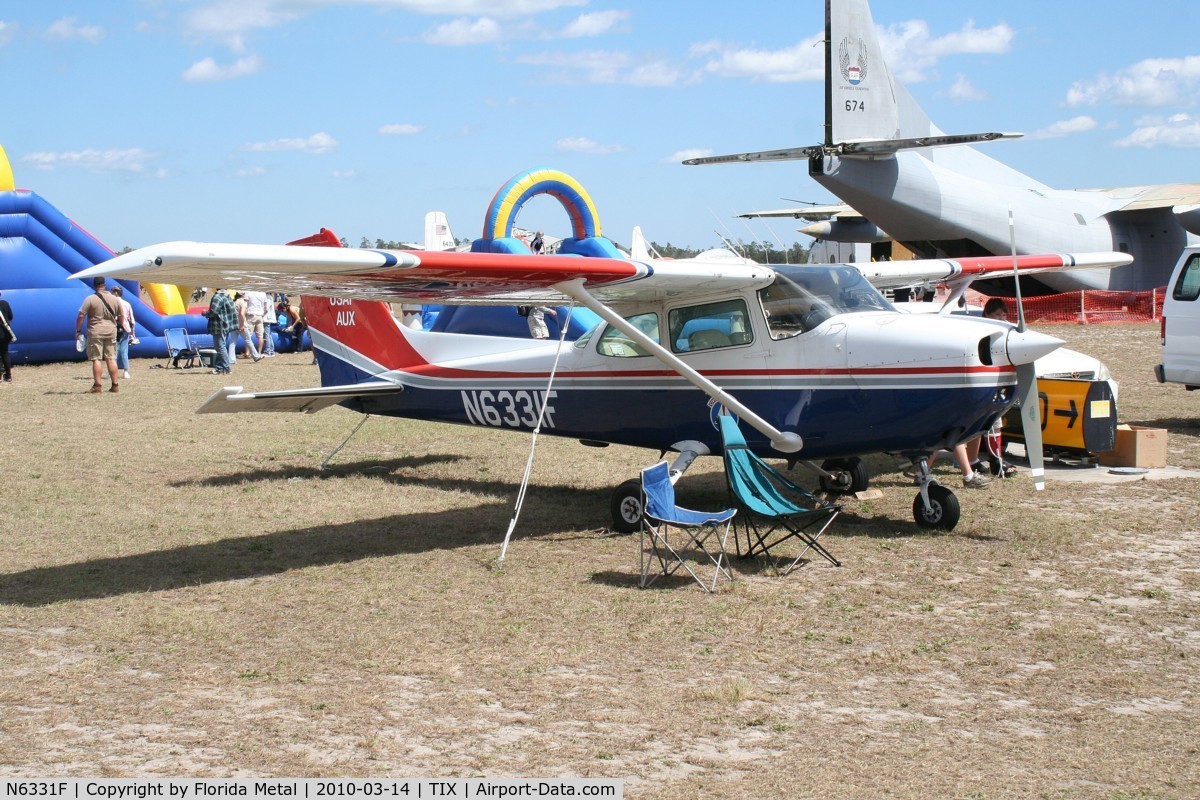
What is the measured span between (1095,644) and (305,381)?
16.4 m

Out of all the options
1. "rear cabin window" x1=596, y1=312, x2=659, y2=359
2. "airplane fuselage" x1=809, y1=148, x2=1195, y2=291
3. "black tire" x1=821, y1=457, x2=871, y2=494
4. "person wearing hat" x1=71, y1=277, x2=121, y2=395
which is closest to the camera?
"rear cabin window" x1=596, y1=312, x2=659, y2=359

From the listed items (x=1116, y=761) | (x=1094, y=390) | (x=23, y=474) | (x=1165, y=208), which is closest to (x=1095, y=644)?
(x=1116, y=761)

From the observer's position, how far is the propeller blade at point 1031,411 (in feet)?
24.6

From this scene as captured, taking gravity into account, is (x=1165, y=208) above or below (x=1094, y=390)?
above

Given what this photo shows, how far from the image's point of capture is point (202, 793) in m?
3.89

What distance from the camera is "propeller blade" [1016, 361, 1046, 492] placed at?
7.50m

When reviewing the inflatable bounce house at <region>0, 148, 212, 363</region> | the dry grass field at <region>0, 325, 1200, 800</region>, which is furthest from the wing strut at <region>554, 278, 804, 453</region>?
the inflatable bounce house at <region>0, 148, 212, 363</region>

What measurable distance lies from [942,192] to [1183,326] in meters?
15.1

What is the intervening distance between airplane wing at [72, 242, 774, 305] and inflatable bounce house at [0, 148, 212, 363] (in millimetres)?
18139

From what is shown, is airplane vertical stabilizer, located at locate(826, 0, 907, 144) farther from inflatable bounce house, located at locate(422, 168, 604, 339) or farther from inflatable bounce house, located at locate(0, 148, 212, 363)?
inflatable bounce house, located at locate(0, 148, 212, 363)

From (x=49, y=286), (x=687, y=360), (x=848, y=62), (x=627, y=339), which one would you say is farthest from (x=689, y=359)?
(x=49, y=286)

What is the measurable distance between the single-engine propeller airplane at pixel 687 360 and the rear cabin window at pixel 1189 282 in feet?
20.1

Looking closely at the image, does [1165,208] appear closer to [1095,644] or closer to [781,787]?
[1095,644]
